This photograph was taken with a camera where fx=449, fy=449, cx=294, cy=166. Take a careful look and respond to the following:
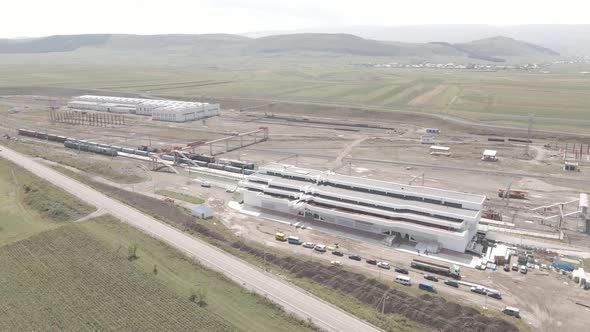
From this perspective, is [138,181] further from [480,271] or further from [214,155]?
[480,271]

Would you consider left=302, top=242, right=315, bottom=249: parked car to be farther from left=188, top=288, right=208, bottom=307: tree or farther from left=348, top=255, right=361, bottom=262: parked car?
left=188, top=288, right=208, bottom=307: tree

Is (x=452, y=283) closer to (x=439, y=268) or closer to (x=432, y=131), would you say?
(x=439, y=268)

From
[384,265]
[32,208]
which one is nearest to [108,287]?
[384,265]

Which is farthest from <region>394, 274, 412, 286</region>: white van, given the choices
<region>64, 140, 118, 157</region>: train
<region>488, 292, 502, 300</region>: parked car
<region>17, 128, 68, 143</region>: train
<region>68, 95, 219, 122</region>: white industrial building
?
<region>68, 95, 219, 122</region>: white industrial building

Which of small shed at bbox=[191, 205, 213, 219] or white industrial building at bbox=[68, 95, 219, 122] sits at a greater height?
white industrial building at bbox=[68, 95, 219, 122]

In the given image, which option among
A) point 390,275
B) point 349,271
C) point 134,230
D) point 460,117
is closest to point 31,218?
point 134,230

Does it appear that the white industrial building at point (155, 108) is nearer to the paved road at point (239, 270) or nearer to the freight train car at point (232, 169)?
the freight train car at point (232, 169)
